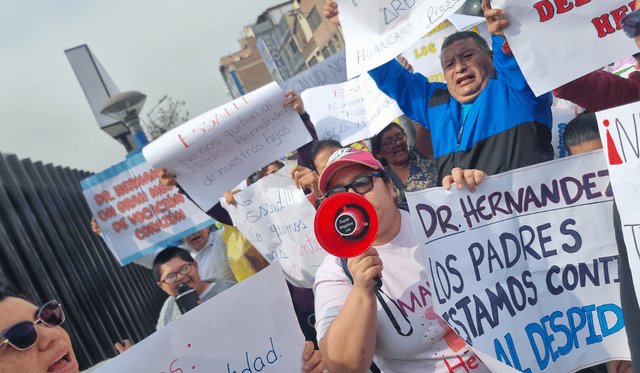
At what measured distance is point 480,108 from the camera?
2.29 metres

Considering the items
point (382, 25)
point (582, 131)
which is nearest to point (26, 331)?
point (382, 25)

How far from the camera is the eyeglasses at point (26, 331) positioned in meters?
1.33

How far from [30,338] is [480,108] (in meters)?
2.06

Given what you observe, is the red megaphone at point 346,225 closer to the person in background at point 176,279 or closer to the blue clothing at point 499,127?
the blue clothing at point 499,127

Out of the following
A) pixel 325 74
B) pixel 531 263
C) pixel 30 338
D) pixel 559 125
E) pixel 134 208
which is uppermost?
pixel 325 74

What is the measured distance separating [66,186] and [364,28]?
22.0 feet

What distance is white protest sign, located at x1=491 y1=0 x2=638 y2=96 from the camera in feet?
5.97

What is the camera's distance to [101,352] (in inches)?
240

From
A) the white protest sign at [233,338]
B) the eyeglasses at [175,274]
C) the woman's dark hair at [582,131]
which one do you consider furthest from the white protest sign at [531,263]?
the eyeglasses at [175,274]

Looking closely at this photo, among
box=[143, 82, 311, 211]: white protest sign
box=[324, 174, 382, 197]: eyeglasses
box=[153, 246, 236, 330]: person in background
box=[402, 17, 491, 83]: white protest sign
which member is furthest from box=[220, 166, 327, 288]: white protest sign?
box=[402, 17, 491, 83]: white protest sign

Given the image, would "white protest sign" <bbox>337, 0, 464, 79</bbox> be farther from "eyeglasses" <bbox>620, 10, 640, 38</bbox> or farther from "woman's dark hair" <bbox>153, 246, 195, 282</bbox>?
"woman's dark hair" <bbox>153, 246, 195, 282</bbox>

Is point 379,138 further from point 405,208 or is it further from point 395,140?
point 405,208

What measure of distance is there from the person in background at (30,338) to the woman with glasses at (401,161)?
2341mm

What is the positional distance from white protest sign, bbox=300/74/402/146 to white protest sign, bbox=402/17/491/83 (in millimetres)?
526
